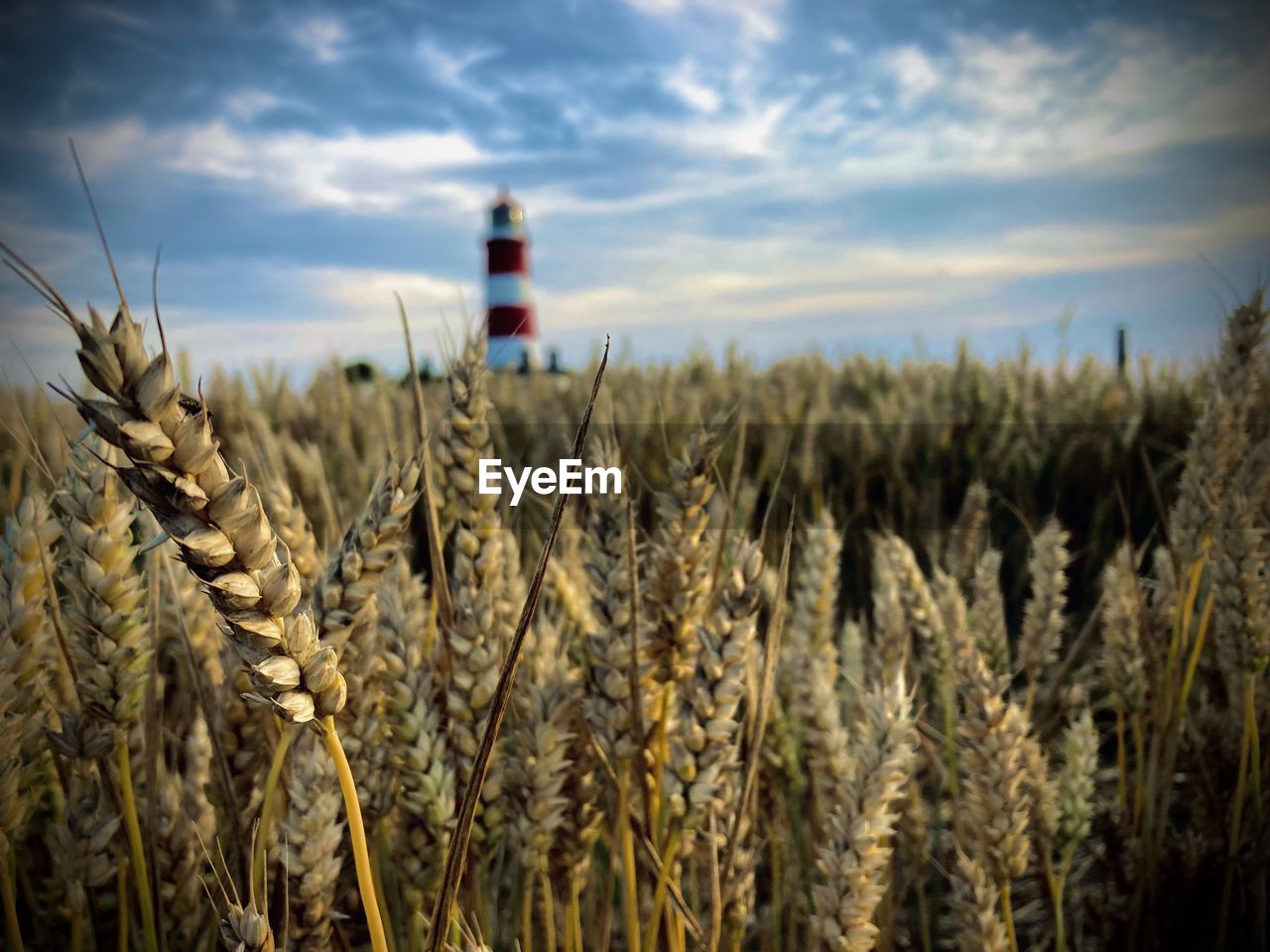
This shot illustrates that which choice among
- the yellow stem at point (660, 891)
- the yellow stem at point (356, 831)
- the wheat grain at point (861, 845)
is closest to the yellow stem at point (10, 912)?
the yellow stem at point (356, 831)

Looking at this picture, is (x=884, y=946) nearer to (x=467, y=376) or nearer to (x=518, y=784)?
(x=518, y=784)

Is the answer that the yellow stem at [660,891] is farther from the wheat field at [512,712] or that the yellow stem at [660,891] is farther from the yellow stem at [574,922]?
the yellow stem at [574,922]

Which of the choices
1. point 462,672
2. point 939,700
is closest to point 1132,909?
point 939,700

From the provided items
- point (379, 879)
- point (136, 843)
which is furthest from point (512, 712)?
point (136, 843)

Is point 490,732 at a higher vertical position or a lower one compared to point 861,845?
higher

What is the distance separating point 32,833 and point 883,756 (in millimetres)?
1260

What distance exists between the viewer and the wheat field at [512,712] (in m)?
0.57

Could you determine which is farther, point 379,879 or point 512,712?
point 512,712

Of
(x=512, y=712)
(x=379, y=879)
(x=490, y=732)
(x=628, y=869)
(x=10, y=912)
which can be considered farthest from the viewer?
(x=512, y=712)

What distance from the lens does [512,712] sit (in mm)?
1081

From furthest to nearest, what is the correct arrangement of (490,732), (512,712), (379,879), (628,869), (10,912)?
(512,712)
(379,879)
(628,869)
(10,912)
(490,732)

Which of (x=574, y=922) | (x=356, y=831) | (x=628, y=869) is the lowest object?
(x=574, y=922)

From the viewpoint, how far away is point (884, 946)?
1463mm

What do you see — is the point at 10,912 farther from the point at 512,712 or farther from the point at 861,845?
the point at 861,845
